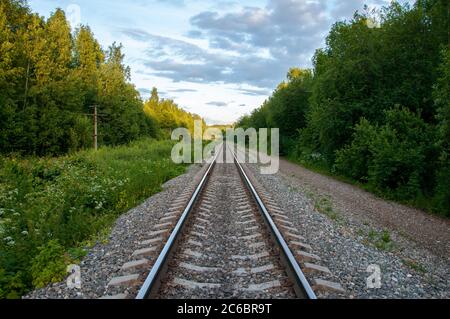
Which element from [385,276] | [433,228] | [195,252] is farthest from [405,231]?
[195,252]

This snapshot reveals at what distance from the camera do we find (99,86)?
41.8 metres

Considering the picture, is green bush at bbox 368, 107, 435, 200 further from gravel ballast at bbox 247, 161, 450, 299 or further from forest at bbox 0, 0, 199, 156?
forest at bbox 0, 0, 199, 156

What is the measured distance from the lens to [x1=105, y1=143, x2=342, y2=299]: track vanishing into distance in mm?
4391

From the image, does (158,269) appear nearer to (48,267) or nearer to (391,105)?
(48,267)

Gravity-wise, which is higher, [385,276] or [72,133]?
[72,133]

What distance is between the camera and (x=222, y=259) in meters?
5.59

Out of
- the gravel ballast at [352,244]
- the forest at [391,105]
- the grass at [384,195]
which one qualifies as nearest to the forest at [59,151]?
the gravel ballast at [352,244]

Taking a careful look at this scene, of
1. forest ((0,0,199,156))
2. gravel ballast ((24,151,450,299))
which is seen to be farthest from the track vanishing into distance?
forest ((0,0,199,156))

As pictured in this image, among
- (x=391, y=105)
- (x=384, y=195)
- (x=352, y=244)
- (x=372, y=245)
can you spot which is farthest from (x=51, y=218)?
(x=391, y=105)

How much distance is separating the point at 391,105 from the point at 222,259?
48.3ft

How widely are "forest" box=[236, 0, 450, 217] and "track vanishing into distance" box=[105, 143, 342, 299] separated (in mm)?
6298
